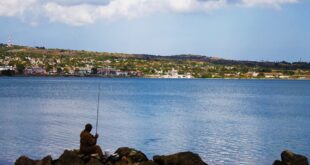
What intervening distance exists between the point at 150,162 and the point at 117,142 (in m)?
13.4

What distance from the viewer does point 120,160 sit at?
2069cm

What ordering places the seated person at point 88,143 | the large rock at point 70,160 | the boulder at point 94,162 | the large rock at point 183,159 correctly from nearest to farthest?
the boulder at point 94,162
the large rock at point 70,160
the large rock at point 183,159
the seated person at point 88,143

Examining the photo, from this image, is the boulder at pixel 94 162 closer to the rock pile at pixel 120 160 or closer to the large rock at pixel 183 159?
the rock pile at pixel 120 160

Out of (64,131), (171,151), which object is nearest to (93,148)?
(171,151)

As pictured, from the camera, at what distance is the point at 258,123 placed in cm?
4881

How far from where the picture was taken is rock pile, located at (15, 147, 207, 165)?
64.4 ft

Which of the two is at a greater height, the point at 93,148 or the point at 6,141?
the point at 93,148

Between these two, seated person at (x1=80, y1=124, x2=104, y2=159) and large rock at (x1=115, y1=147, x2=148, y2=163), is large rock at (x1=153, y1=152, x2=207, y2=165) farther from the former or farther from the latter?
seated person at (x1=80, y1=124, x2=104, y2=159)

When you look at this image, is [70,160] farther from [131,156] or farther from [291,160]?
[291,160]

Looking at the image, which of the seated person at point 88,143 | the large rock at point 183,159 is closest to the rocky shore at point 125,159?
the large rock at point 183,159

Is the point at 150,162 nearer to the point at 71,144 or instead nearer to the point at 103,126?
the point at 71,144

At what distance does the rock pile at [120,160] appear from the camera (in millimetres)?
19625

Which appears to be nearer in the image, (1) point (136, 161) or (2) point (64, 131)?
(1) point (136, 161)

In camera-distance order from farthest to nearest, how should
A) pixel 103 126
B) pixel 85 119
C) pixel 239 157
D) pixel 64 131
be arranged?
pixel 85 119 → pixel 103 126 → pixel 64 131 → pixel 239 157
